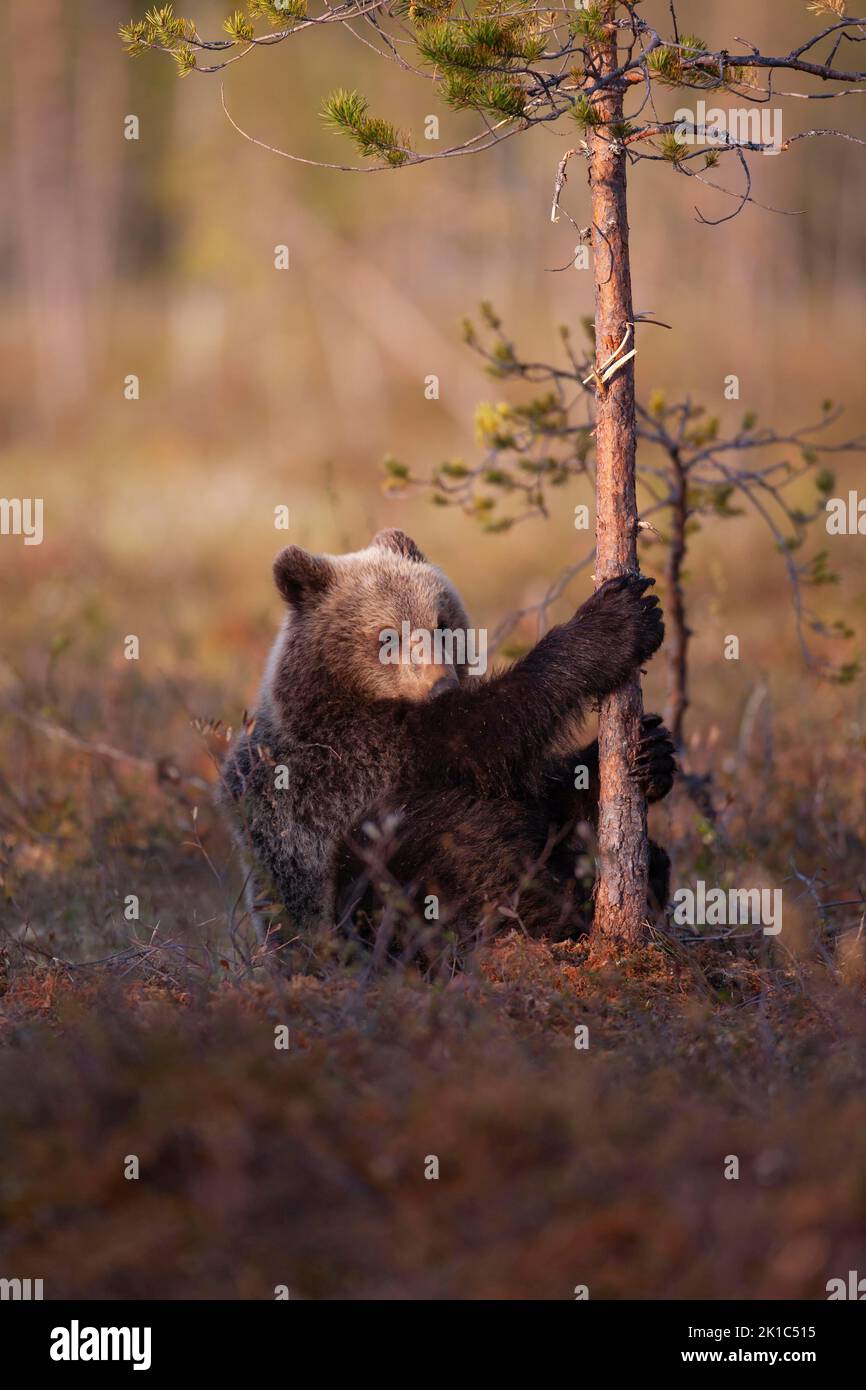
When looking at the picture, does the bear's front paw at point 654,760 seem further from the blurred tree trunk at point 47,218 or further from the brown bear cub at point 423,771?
the blurred tree trunk at point 47,218

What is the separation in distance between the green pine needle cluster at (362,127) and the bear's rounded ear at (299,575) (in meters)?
1.86

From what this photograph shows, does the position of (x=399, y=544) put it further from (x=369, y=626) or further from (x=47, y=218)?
(x=47, y=218)

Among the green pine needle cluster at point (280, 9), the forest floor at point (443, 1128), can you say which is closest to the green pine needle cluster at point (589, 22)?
the green pine needle cluster at point (280, 9)

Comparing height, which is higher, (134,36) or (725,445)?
(134,36)

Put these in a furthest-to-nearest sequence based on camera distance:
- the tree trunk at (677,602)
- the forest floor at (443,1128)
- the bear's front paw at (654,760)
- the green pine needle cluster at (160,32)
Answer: the tree trunk at (677,602)
the bear's front paw at (654,760)
the green pine needle cluster at (160,32)
the forest floor at (443,1128)

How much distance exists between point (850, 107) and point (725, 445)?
4987 cm

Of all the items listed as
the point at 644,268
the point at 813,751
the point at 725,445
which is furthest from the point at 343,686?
the point at 644,268

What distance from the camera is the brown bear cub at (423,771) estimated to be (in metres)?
5.56

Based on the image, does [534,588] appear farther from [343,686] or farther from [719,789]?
[343,686]

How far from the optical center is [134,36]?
514 centimetres

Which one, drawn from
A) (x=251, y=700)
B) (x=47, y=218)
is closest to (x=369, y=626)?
(x=251, y=700)

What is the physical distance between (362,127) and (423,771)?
8.74ft
